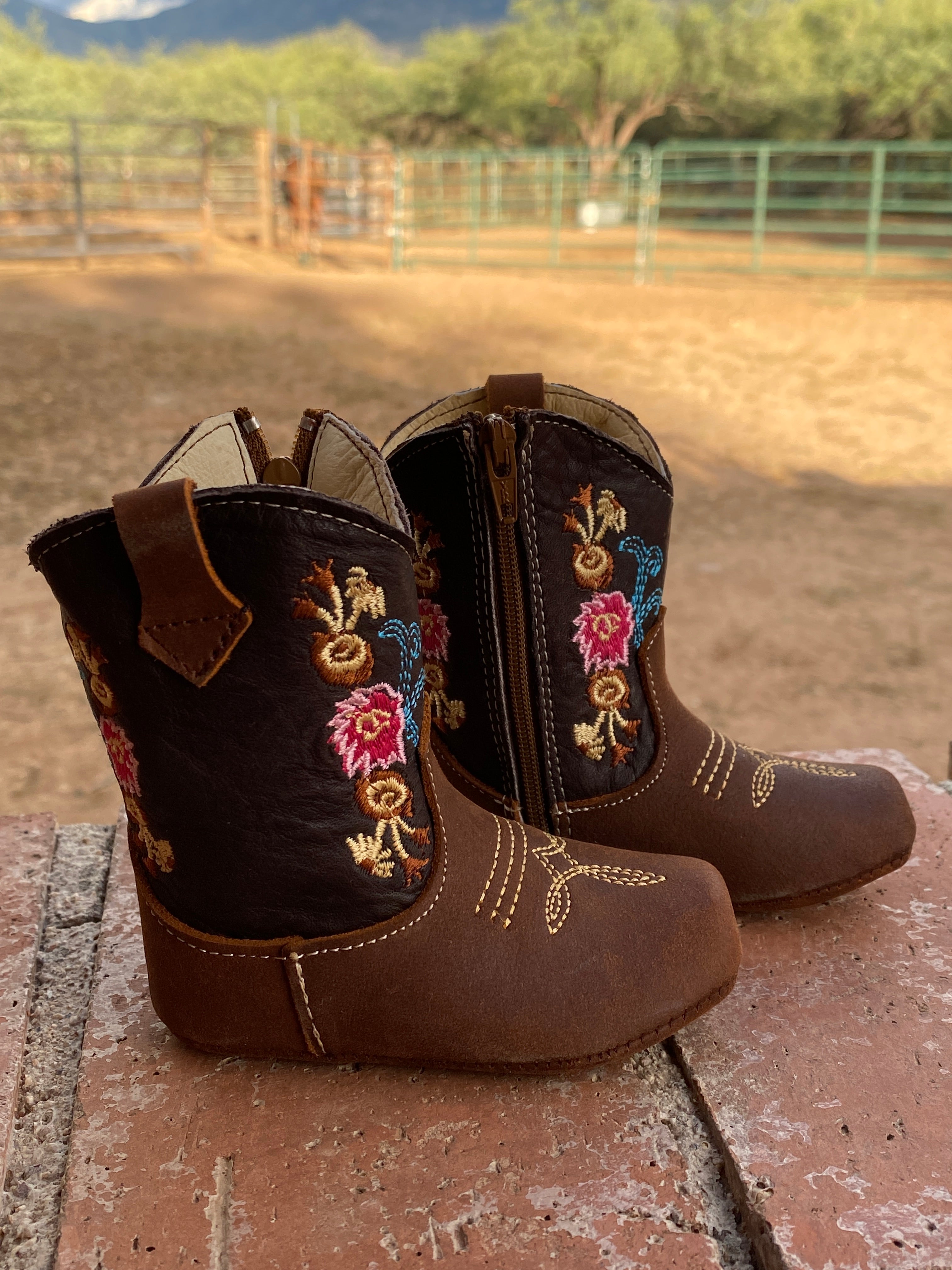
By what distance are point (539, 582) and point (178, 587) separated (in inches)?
→ 15.4

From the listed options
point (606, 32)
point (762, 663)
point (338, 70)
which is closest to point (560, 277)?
point (762, 663)

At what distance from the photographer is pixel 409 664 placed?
0.93m

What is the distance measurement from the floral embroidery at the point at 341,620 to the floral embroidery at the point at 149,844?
→ 213 millimetres

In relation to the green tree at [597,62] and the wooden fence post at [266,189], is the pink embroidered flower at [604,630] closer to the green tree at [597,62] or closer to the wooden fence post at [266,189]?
the wooden fence post at [266,189]

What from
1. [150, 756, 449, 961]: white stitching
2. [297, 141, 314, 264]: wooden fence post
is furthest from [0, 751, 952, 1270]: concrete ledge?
[297, 141, 314, 264]: wooden fence post

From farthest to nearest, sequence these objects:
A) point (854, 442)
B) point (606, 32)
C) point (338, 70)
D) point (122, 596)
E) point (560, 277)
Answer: point (338, 70) < point (606, 32) < point (560, 277) < point (854, 442) < point (122, 596)

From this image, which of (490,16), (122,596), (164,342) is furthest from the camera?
(490,16)

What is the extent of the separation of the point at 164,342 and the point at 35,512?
2848mm

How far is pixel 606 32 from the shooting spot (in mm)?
26391

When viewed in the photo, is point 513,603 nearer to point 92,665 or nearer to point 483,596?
point 483,596

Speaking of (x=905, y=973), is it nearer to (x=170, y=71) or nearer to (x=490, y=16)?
(x=170, y=71)

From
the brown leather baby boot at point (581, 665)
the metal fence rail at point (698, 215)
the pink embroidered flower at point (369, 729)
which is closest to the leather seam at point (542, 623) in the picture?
the brown leather baby boot at point (581, 665)

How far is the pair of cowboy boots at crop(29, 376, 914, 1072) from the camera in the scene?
0.84 m

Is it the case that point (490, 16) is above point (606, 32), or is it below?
above
